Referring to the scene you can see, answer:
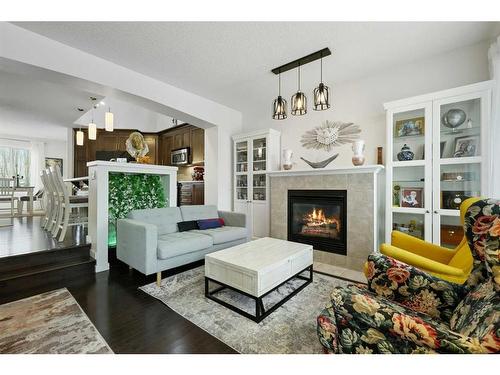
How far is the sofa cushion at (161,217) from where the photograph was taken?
117 inches

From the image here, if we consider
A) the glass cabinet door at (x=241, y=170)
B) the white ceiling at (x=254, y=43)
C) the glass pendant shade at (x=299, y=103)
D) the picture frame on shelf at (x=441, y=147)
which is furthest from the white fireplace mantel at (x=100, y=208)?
the picture frame on shelf at (x=441, y=147)

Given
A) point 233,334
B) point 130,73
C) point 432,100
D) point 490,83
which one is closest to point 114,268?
point 233,334

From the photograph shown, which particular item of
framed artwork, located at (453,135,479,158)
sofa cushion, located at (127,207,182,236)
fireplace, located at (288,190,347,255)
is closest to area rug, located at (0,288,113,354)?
sofa cushion, located at (127,207,182,236)

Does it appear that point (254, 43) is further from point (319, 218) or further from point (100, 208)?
point (100, 208)

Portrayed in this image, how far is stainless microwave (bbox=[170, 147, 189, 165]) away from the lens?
600 centimetres


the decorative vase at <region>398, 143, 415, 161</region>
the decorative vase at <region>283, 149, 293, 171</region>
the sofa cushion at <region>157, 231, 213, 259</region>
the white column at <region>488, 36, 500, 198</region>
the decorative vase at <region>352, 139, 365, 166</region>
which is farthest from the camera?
the decorative vase at <region>283, 149, 293, 171</region>

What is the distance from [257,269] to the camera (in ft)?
6.10

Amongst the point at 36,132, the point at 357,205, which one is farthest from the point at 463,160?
the point at 36,132

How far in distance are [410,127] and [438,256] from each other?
1.71 metres

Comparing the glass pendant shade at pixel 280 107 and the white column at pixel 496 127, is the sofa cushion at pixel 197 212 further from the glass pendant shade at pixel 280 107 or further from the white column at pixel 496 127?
the white column at pixel 496 127

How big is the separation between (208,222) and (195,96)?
2.27 m

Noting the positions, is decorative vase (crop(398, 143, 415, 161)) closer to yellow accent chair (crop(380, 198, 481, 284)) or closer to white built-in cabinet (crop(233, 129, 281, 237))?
yellow accent chair (crop(380, 198, 481, 284))

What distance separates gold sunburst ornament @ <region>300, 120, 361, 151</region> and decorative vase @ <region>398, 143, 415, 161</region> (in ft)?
2.25

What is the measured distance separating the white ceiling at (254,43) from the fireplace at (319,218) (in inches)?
70.4
